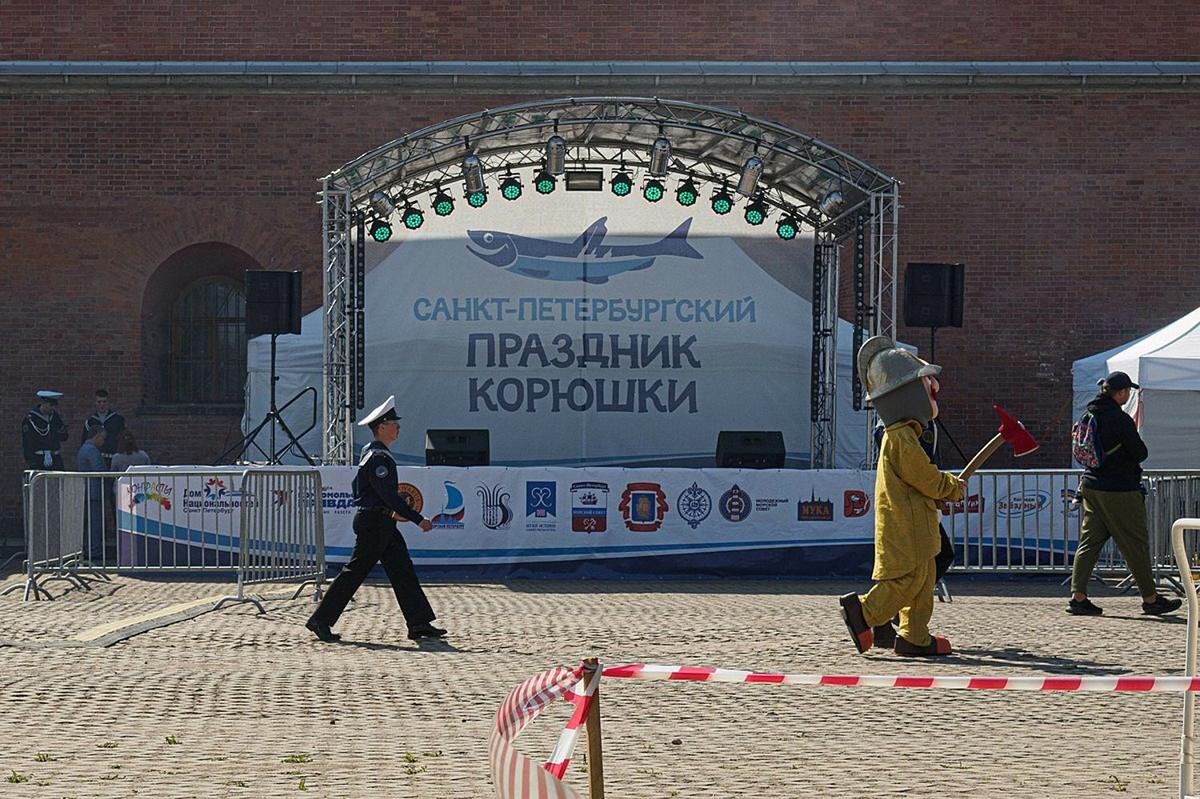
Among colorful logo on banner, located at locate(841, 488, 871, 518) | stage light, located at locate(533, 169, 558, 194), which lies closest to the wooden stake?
colorful logo on banner, located at locate(841, 488, 871, 518)

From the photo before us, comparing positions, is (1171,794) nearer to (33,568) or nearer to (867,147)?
(33,568)

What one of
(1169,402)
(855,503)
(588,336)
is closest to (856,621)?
(855,503)

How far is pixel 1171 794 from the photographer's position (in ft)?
20.5

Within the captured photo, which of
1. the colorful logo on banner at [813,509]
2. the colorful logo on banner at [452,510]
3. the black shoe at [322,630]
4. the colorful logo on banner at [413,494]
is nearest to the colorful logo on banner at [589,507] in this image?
the colorful logo on banner at [452,510]

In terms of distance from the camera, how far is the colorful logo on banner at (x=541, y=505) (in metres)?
16.7

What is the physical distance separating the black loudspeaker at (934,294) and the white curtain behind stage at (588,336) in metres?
1.95

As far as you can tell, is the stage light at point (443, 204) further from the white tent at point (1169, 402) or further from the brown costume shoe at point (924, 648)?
the brown costume shoe at point (924, 648)

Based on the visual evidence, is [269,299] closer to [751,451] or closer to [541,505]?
[541,505]

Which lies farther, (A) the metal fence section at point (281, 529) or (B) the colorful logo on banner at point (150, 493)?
(B) the colorful logo on banner at point (150, 493)

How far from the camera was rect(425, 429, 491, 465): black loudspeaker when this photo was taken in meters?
A: 18.9

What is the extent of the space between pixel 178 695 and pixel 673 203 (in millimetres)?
14306

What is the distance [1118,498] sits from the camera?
1297cm

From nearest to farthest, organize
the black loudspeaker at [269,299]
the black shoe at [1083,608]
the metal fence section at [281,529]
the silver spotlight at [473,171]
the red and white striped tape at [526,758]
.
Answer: the red and white striped tape at [526,758], the black shoe at [1083,608], the metal fence section at [281,529], the silver spotlight at [473,171], the black loudspeaker at [269,299]

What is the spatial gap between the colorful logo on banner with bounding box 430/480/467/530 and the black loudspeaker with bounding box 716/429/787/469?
3.94m
